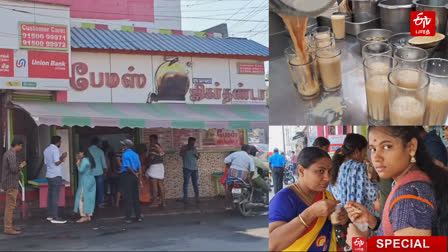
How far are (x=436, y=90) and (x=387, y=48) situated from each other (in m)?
0.10

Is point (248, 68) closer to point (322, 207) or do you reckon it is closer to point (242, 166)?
point (242, 166)

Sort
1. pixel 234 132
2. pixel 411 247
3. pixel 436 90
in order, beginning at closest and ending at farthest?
1. pixel 436 90
2. pixel 411 247
3. pixel 234 132

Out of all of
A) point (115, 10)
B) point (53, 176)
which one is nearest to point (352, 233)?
point (53, 176)

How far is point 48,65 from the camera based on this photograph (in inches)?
178

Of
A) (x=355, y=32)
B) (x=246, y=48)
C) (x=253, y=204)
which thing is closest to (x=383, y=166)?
(x=355, y=32)

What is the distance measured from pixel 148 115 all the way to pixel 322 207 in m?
4.18

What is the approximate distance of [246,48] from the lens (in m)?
5.45

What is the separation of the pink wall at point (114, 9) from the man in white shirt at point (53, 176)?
1.97 meters

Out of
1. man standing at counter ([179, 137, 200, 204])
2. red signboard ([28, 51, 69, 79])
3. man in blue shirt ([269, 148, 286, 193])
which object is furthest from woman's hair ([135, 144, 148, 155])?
man in blue shirt ([269, 148, 286, 193])

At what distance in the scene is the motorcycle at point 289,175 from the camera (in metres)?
0.86

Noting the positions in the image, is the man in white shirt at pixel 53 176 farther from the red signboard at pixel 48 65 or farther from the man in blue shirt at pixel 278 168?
the man in blue shirt at pixel 278 168

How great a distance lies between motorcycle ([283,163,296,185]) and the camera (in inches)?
34.0

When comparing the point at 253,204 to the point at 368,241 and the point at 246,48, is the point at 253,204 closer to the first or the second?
the point at 246,48

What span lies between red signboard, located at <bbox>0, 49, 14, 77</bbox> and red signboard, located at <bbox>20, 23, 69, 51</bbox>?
4.7 inches
